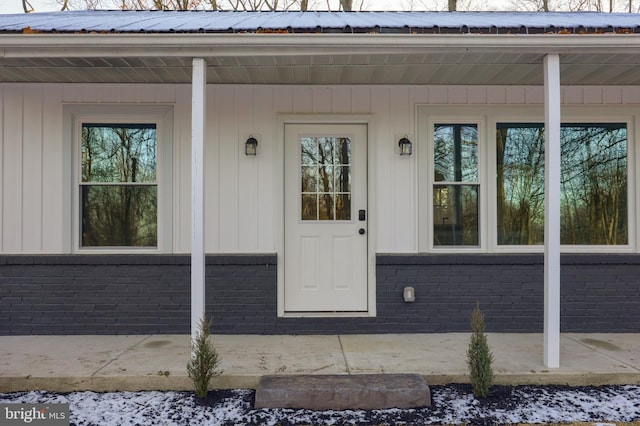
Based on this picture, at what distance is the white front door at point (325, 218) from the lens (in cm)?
470

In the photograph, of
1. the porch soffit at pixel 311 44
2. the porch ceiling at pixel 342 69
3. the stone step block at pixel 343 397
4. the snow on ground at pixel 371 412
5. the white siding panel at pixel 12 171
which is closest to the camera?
the snow on ground at pixel 371 412

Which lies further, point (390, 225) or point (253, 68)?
point (390, 225)

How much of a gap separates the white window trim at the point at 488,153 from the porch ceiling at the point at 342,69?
11.4 inches

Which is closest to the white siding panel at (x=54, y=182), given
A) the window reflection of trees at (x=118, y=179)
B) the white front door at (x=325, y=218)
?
the window reflection of trees at (x=118, y=179)

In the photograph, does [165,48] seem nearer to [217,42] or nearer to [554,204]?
[217,42]

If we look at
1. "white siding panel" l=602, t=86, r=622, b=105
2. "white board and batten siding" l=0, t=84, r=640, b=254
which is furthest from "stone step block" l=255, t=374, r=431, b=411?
"white siding panel" l=602, t=86, r=622, b=105

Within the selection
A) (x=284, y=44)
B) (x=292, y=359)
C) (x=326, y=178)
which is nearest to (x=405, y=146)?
(x=326, y=178)

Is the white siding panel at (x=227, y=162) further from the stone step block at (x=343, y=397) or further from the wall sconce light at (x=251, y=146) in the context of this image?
the stone step block at (x=343, y=397)

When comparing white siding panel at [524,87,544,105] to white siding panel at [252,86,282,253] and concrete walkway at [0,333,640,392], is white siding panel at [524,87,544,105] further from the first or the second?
white siding panel at [252,86,282,253]

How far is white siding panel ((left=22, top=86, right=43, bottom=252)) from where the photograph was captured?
454 centimetres

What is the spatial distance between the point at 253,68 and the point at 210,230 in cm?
166

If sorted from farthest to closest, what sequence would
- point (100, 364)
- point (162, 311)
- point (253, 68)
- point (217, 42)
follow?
1. point (162, 311)
2. point (253, 68)
3. point (100, 364)
4. point (217, 42)

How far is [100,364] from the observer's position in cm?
369

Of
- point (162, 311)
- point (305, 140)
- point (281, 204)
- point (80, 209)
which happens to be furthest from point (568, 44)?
point (80, 209)
